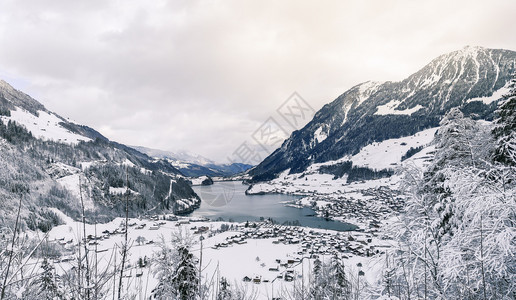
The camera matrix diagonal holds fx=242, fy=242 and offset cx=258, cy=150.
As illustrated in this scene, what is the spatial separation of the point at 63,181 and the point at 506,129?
129152mm

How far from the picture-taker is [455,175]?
6656 millimetres

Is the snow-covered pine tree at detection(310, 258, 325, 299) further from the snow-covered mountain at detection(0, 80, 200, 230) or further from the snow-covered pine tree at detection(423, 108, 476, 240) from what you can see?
the snow-covered mountain at detection(0, 80, 200, 230)

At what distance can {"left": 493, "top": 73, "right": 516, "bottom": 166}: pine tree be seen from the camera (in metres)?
7.32

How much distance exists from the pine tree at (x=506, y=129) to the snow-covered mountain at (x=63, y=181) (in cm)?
6297

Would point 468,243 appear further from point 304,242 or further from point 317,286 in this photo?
point 304,242

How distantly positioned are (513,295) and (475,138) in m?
6.70

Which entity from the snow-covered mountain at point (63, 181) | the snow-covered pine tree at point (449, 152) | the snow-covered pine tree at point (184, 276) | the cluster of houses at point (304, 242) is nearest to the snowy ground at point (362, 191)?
the cluster of houses at point (304, 242)

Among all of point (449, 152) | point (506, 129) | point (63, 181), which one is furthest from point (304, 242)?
point (63, 181)

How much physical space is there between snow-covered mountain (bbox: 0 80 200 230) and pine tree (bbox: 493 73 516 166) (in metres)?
63.0

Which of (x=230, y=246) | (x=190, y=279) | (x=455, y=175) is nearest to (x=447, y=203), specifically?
(x=455, y=175)

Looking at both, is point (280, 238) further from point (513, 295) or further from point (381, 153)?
point (381, 153)

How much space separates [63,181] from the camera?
10062cm

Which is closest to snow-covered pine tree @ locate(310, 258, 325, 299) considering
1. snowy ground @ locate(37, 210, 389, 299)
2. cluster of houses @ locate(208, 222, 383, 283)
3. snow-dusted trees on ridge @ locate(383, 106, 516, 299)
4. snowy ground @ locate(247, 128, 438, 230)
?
snow-dusted trees on ridge @ locate(383, 106, 516, 299)

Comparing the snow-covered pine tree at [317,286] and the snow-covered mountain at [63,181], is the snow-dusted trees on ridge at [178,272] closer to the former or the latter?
the snow-covered pine tree at [317,286]
